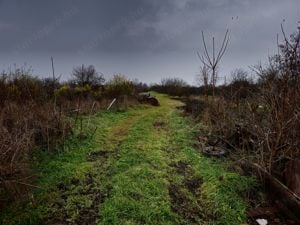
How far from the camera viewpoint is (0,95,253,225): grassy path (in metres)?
4.27

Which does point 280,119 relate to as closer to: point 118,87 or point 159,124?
point 159,124

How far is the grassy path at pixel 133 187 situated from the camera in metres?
4.27

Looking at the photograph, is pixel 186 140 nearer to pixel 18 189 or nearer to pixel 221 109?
pixel 221 109

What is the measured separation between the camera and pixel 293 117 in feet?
16.4

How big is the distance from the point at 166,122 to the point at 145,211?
6696 millimetres

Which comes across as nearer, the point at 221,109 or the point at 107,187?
the point at 107,187

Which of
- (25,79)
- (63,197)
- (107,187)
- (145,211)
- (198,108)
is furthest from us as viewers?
(198,108)

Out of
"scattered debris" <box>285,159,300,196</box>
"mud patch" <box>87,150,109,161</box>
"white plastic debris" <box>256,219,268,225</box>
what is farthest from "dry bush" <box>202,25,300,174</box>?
"mud patch" <box>87,150,109,161</box>

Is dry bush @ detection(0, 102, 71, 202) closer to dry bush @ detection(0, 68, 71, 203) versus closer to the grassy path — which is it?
dry bush @ detection(0, 68, 71, 203)

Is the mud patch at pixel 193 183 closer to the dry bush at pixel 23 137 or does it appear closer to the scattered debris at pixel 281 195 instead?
the scattered debris at pixel 281 195

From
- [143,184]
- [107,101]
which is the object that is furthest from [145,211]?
[107,101]

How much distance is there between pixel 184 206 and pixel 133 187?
955 mm

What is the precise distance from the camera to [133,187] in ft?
16.3

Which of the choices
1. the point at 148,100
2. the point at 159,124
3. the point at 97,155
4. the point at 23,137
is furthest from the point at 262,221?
the point at 148,100
